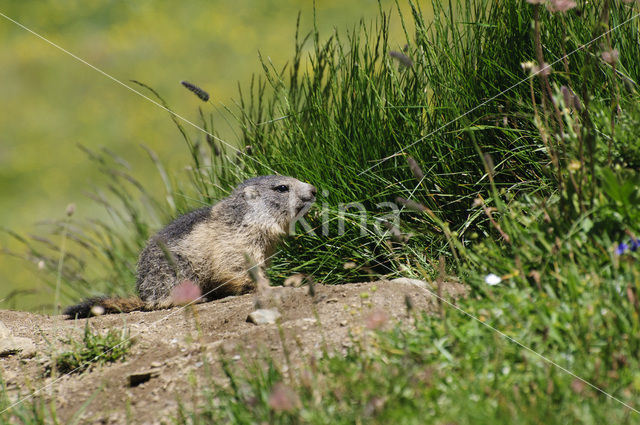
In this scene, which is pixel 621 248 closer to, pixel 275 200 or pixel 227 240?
pixel 275 200

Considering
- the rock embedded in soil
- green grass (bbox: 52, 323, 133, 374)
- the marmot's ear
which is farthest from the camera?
the marmot's ear

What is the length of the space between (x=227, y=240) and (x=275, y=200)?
1.42 feet

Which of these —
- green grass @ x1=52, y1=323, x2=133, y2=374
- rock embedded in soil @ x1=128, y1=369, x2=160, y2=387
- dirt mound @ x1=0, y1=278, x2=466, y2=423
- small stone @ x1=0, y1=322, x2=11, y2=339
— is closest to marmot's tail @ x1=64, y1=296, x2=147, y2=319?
dirt mound @ x1=0, y1=278, x2=466, y2=423

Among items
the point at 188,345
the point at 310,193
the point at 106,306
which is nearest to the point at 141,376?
the point at 188,345

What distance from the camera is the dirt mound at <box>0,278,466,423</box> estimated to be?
3072 millimetres

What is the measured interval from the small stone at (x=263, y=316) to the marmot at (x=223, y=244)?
1.04m

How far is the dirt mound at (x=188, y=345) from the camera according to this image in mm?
3072

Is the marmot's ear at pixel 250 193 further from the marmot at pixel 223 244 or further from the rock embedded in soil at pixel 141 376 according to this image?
the rock embedded in soil at pixel 141 376

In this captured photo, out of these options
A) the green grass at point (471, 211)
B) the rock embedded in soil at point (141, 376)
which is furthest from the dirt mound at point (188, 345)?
the green grass at point (471, 211)

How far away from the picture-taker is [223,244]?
4832 mm

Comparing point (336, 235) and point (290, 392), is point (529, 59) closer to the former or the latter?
point (336, 235)

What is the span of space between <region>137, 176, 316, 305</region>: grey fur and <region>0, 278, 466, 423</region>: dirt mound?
0.69 metres

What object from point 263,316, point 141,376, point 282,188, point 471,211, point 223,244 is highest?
point 282,188

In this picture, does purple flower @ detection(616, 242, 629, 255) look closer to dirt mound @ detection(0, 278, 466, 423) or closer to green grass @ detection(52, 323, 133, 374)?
dirt mound @ detection(0, 278, 466, 423)
